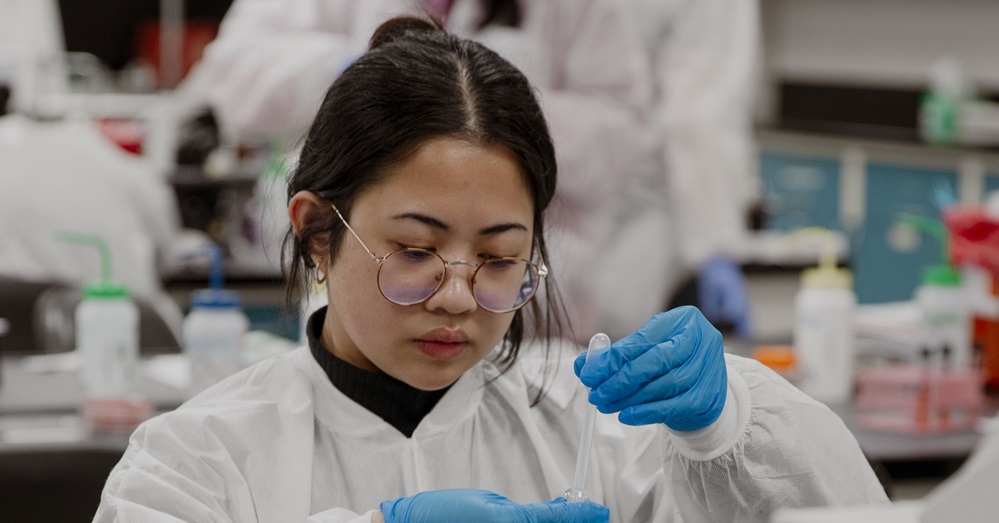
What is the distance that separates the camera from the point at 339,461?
130 centimetres

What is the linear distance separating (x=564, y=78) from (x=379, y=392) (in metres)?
1.40

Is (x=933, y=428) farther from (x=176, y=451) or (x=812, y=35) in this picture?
(x=812, y=35)

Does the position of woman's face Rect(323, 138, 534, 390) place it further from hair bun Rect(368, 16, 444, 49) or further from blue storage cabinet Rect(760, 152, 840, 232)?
blue storage cabinet Rect(760, 152, 840, 232)

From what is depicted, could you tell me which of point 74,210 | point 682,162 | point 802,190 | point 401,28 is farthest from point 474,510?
point 802,190

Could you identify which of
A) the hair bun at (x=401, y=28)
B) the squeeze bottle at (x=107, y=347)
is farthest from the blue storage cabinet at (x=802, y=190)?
the hair bun at (x=401, y=28)

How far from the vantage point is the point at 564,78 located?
102 inches

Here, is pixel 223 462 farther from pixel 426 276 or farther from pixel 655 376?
pixel 655 376

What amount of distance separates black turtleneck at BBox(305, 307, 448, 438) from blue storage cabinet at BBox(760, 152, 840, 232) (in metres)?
4.76

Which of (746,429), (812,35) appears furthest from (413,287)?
(812,35)

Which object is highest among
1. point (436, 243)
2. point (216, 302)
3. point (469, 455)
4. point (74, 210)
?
point (436, 243)

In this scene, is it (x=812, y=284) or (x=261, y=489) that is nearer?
(x=261, y=489)

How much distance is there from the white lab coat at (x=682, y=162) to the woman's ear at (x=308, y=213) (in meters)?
1.72

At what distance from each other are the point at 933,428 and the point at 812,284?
1.07 ft

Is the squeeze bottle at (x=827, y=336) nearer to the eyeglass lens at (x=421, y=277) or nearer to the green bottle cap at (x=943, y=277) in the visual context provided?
the green bottle cap at (x=943, y=277)
